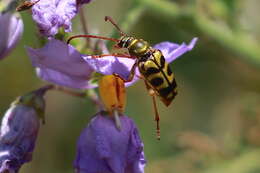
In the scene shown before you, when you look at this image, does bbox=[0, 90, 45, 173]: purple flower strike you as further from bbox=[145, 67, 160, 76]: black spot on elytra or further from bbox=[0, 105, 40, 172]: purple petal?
bbox=[145, 67, 160, 76]: black spot on elytra

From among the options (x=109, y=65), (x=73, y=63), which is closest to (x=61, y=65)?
(x=73, y=63)

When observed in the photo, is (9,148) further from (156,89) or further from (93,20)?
(93,20)

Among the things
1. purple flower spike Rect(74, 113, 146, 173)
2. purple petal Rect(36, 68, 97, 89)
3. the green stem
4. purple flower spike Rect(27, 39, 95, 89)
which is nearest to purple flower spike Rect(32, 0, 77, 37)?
purple flower spike Rect(27, 39, 95, 89)

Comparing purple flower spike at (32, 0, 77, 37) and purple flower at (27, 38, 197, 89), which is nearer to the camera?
purple flower spike at (32, 0, 77, 37)

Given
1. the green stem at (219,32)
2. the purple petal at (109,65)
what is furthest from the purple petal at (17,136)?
the green stem at (219,32)

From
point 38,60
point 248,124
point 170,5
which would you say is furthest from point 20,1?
point 248,124
